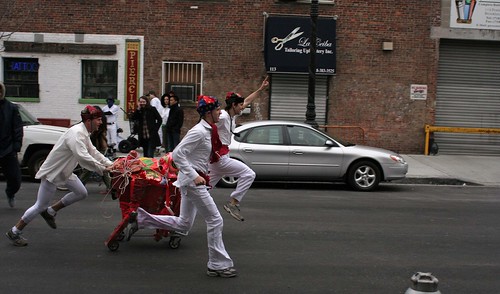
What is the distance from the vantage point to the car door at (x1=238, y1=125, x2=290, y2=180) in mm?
12367

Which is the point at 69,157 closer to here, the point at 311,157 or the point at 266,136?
the point at 266,136

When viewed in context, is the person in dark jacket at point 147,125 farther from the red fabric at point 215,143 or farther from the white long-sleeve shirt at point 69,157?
the red fabric at point 215,143

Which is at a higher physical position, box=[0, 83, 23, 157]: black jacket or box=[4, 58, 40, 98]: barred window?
box=[4, 58, 40, 98]: barred window

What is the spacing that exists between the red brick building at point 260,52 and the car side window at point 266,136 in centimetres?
631

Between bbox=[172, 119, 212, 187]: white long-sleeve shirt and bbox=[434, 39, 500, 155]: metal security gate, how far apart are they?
49.7 ft

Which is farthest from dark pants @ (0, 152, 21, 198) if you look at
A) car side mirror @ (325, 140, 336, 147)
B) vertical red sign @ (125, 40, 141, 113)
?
vertical red sign @ (125, 40, 141, 113)

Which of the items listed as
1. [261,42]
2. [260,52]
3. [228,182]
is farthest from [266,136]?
[261,42]

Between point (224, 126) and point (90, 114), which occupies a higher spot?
point (90, 114)

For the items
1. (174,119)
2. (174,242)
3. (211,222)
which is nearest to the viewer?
(211,222)

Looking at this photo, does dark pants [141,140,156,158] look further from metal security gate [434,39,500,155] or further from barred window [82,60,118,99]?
metal security gate [434,39,500,155]

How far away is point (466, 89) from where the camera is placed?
19.7 m

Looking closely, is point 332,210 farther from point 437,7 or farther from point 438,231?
point 437,7

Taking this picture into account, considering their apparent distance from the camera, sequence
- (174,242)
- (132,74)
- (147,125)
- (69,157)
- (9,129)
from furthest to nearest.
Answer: (132,74), (147,125), (9,129), (174,242), (69,157)

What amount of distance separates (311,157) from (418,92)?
324 inches
